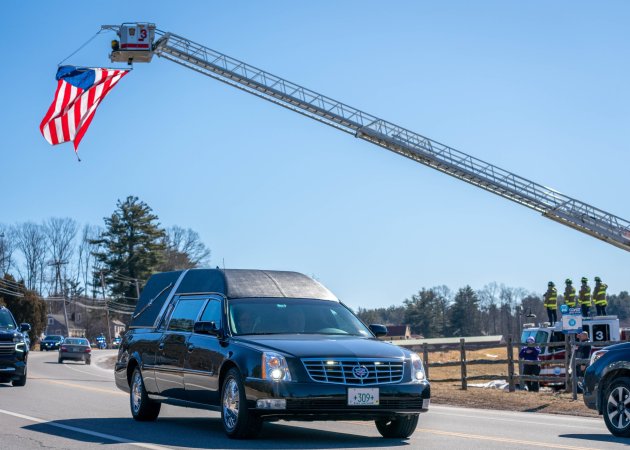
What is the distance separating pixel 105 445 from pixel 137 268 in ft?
341

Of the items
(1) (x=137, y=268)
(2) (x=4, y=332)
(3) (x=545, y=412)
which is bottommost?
(3) (x=545, y=412)

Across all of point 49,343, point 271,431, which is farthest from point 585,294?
point 49,343

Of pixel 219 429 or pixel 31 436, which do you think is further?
pixel 219 429

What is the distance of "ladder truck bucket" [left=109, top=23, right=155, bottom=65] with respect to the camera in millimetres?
51594

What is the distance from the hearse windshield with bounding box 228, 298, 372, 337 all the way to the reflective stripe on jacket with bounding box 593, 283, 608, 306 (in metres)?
22.9

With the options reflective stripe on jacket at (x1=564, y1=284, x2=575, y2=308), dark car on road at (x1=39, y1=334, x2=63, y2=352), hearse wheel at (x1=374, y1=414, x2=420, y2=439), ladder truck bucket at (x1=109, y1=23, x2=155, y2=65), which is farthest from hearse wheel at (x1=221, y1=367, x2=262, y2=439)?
dark car on road at (x1=39, y1=334, x2=63, y2=352)

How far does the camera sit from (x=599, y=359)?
45.4 ft

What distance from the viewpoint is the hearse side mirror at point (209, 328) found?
1202 centimetres

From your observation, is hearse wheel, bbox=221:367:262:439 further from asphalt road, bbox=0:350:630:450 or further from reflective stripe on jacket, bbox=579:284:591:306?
reflective stripe on jacket, bbox=579:284:591:306

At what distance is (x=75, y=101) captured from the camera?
38.2 m

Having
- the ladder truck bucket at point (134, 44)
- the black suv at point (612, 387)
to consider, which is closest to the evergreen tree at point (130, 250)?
the ladder truck bucket at point (134, 44)

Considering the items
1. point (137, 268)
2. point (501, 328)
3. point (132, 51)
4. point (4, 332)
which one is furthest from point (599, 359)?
point (501, 328)

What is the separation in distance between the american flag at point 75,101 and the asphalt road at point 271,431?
19.3 metres

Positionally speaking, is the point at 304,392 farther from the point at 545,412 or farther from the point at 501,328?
the point at 501,328
